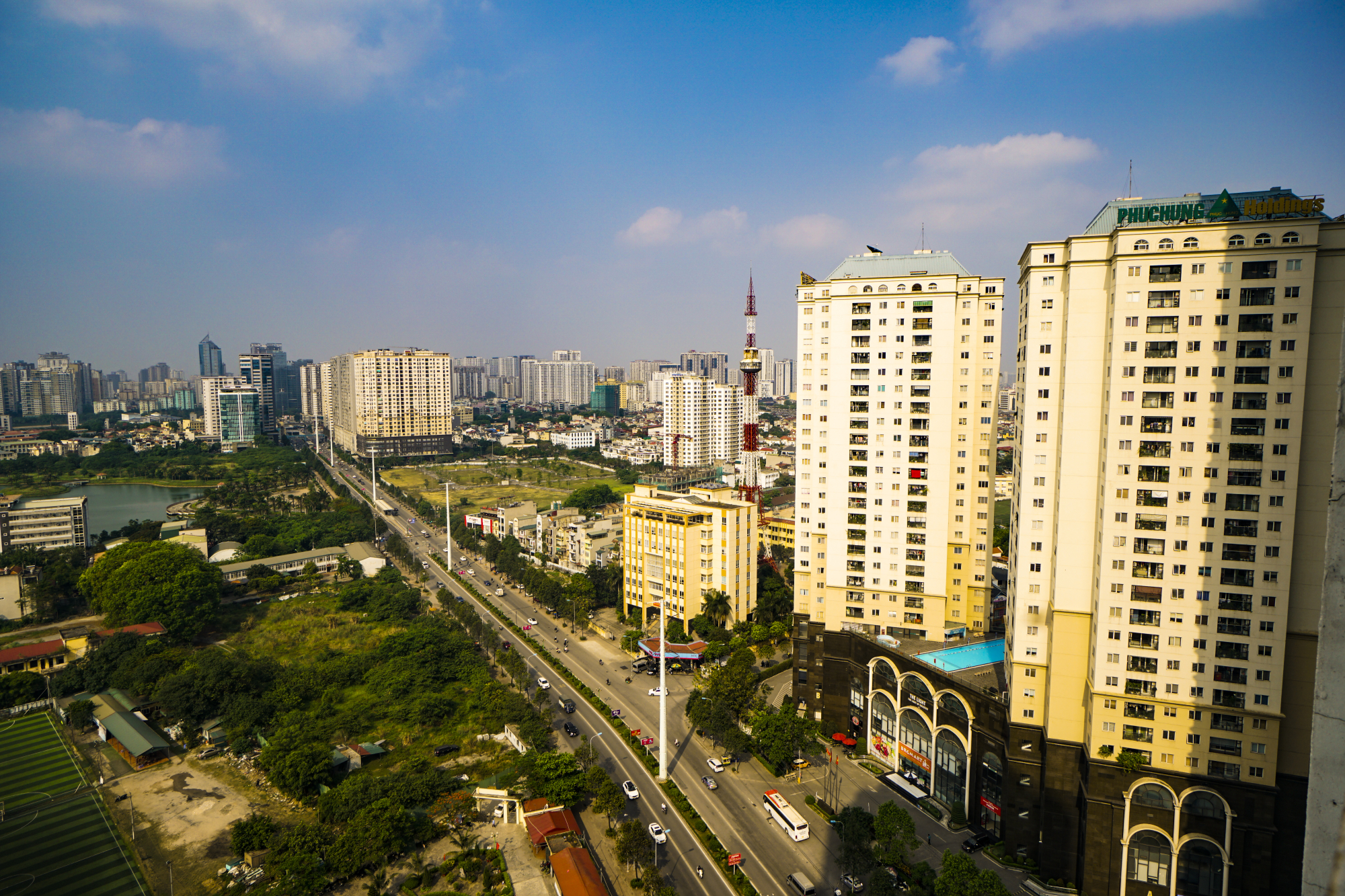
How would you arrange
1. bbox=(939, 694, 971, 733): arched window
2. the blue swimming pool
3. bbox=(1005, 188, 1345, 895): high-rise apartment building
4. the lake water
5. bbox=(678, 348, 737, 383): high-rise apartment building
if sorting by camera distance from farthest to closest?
bbox=(678, 348, 737, 383): high-rise apartment building < the lake water < the blue swimming pool < bbox=(939, 694, 971, 733): arched window < bbox=(1005, 188, 1345, 895): high-rise apartment building

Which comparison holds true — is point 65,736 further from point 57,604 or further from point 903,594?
point 903,594

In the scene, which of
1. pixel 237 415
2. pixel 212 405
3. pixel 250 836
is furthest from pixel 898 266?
pixel 212 405

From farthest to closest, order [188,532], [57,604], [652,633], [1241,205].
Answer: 1. [188,532]
2. [57,604]
3. [652,633]
4. [1241,205]

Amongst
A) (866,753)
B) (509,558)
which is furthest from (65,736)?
(866,753)

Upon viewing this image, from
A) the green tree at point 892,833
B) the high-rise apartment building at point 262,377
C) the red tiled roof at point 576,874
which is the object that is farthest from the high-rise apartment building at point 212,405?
the green tree at point 892,833

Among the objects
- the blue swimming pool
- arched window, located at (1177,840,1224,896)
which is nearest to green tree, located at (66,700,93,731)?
the blue swimming pool

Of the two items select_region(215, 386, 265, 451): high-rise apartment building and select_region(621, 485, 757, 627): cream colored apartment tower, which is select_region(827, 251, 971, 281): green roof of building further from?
select_region(215, 386, 265, 451): high-rise apartment building

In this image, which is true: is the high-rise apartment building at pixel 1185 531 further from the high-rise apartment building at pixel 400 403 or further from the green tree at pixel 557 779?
the high-rise apartment building at pixel 400 403
